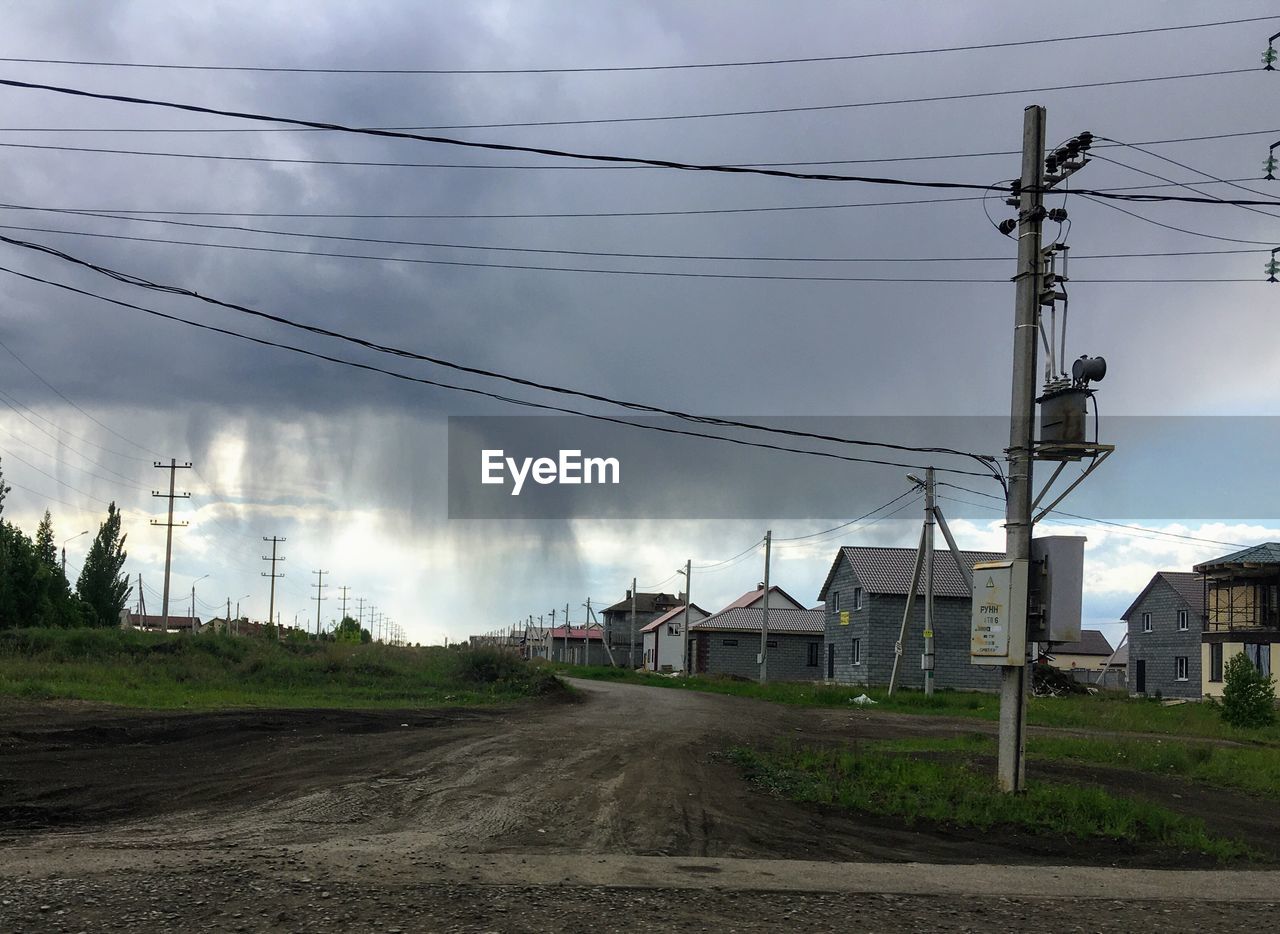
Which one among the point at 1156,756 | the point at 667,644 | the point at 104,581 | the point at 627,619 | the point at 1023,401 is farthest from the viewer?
the point at 627,619

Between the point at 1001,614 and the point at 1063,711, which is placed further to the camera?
the point at 1063,711

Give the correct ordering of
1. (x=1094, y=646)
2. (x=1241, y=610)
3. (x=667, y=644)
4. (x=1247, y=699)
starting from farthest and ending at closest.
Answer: (x=1094, y=646)
(x=667, y=644)
(x=1241, y=610)
(x=1247, y=699)

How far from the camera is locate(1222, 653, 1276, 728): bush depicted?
28.2 meters

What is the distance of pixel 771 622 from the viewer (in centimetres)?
7969

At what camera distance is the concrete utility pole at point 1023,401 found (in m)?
13.7

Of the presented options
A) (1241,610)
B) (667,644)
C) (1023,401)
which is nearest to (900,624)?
(1241,610)

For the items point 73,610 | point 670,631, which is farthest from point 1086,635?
point 73,610

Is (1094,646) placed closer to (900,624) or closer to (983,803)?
(900,624)

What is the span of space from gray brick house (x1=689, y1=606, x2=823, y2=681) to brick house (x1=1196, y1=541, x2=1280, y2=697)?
27981mm

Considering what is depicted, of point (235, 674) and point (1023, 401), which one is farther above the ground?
point (1023, 401)

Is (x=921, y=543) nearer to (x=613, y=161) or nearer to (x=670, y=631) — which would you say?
(x=613, y=161)

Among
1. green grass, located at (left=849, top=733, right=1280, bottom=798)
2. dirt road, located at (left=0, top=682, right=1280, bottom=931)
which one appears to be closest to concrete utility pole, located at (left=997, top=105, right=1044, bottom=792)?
dirt road, located at (left=0, top=682, right=1280, bottom=931)

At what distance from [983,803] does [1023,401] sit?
512 cm

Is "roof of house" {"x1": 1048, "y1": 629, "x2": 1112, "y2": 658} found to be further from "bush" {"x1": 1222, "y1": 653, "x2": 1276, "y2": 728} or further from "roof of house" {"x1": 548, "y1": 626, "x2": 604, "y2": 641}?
"bush" {"x1": 1222, "y1": 653, "x2": 1276, "y2": 728}
